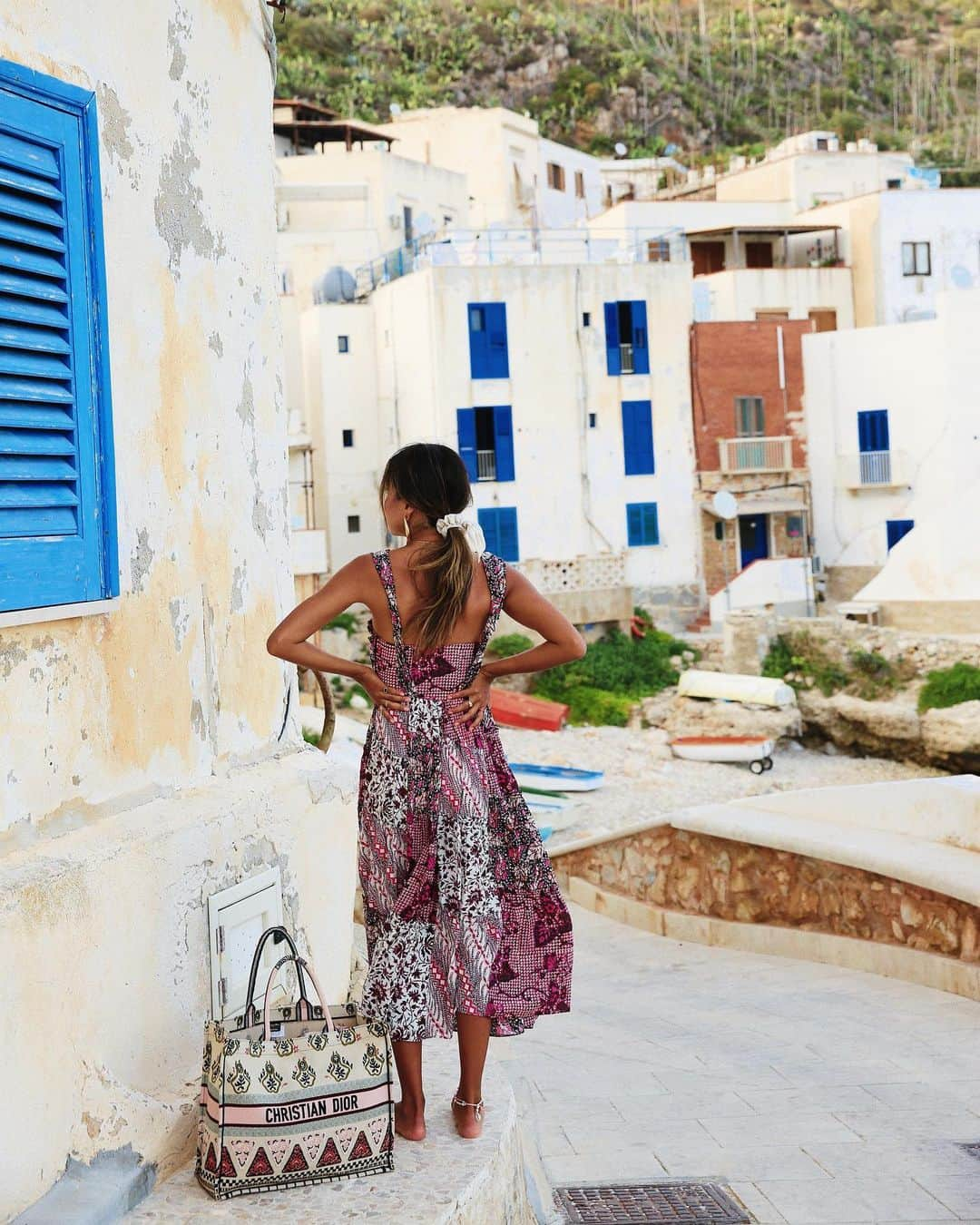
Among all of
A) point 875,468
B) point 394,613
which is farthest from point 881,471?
point 394,613

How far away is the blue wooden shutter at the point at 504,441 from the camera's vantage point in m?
30.8

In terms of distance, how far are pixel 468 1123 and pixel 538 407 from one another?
28.0 meters

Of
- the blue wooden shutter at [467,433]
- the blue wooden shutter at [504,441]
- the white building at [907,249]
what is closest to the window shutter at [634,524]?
the blue wooden shutter at [504,441]

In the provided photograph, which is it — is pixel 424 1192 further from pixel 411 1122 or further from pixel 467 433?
pixel 467 433

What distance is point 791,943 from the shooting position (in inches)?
326

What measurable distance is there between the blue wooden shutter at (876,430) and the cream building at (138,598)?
29837 mm

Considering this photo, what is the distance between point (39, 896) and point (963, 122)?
251ft

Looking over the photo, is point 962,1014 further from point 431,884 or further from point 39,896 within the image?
point 39,896

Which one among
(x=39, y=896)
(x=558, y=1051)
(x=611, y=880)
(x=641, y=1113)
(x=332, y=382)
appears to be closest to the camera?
(x=39, y=896)

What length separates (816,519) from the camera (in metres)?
33.7

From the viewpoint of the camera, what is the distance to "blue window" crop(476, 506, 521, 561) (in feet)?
100

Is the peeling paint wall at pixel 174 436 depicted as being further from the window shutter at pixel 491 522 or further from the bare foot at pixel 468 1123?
the window shutter at pixel 491 522

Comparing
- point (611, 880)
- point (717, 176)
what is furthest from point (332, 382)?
point (611, 880)

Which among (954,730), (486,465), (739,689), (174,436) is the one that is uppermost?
(486,465)
